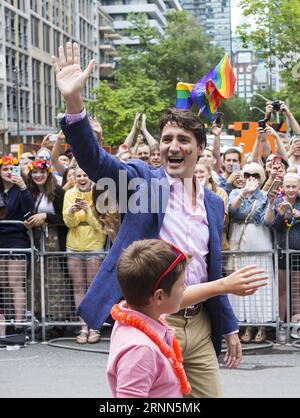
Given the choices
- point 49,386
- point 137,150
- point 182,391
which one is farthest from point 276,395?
point 137,150

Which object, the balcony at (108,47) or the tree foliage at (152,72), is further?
the balcony at (108,47)

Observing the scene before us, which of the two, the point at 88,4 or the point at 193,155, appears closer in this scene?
the point at 193,155

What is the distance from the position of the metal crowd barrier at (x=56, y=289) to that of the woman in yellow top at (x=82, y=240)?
0.03 metres

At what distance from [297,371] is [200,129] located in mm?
3738

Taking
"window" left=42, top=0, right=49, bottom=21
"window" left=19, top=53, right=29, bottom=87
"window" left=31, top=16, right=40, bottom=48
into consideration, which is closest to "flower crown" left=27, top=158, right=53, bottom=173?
"window" left=19, top=53, right=29, bottom=87

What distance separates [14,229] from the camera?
8484 millimetres

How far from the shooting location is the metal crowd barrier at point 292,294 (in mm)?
8312

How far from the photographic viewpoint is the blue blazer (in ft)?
11.9

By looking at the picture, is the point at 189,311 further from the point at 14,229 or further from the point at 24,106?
the point at 24,106

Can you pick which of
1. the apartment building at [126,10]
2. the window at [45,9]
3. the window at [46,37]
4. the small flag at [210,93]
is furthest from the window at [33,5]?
the small flag at [210,93]

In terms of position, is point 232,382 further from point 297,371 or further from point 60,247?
point 60,247

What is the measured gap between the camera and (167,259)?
308 centimetres

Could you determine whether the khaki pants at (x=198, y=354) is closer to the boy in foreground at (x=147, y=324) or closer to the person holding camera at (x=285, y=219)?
the boy in foreground at (x=147, y=324)

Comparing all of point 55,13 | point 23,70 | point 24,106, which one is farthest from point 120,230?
point 55,13
